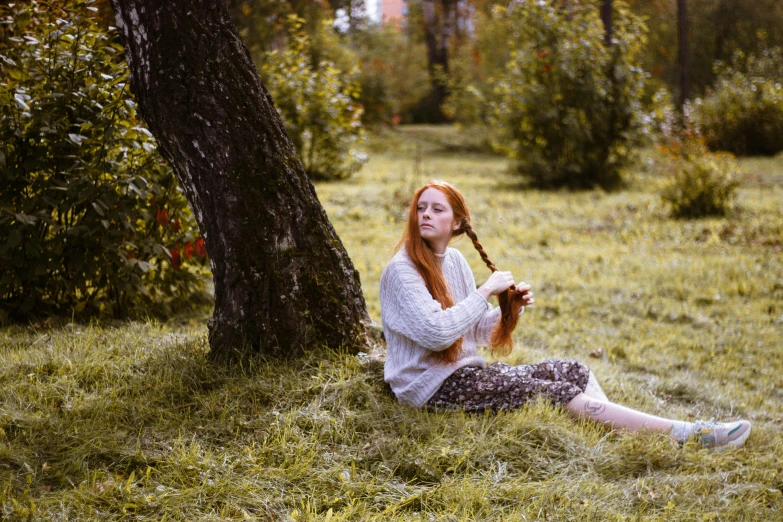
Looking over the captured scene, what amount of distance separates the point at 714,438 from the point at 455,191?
1.78 meters

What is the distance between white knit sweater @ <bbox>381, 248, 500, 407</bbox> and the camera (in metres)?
3.22

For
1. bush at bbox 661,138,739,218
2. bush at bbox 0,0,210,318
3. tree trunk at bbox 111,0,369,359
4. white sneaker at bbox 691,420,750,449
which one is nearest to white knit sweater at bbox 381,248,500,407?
tree trunk at bbox 111,0,369,359

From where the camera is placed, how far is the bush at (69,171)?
422cm

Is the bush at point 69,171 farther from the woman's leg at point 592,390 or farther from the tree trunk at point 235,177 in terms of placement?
the woman's leg at point 592,390

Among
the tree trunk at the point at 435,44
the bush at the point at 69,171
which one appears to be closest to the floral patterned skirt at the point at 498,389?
the bush at the point at 69,171

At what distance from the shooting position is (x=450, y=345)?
3.33 metres

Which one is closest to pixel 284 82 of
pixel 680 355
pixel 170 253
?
pixel 170 253

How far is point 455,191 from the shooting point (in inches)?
139

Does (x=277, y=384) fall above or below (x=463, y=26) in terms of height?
below

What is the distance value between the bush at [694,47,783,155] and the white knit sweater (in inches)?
623

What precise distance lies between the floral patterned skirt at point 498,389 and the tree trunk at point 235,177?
69 centimetres

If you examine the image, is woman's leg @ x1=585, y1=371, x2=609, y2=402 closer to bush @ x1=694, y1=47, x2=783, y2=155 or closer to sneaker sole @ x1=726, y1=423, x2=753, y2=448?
sneaker sole @ x1=726, y1=423, x2=753, y2=448

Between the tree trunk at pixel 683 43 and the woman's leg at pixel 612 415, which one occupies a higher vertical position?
the tree trunk at pixel 683 43

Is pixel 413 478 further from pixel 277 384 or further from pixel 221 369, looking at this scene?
pixel 221 369
